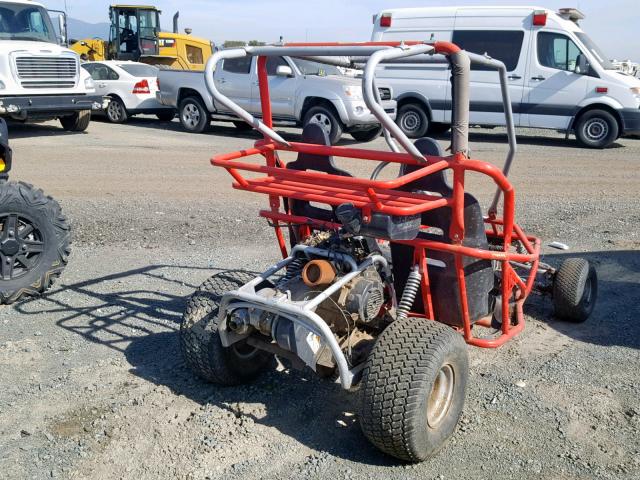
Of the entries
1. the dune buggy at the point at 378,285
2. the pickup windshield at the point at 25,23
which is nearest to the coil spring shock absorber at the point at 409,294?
the dune buggy at the point at 378,285

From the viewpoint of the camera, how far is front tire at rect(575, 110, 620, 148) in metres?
14.8

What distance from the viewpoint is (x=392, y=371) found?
3354 mm

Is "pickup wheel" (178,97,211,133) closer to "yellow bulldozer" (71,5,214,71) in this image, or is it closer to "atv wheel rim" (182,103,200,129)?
"atv wheel rim" (182,103,200,129)

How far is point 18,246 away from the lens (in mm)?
5387

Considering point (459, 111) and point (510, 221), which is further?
point (510, 221)

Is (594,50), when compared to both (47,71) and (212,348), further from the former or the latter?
(212,348)

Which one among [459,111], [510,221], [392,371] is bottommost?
[392,371]

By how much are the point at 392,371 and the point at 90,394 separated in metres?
1.85

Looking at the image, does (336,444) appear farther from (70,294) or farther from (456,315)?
(70,294)

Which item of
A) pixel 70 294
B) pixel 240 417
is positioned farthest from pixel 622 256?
pixel 70 294

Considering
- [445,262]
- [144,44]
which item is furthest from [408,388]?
[144,44]

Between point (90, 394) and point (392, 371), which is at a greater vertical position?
point (392, 371)

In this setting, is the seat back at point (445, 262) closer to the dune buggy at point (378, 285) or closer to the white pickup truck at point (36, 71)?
the dune buggy at point (378, 285)

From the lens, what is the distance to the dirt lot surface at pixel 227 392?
11.5ft
